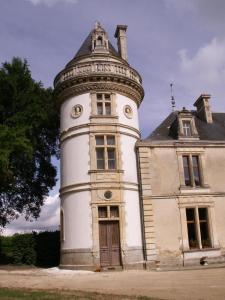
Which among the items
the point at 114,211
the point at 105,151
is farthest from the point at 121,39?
the point at 114,211

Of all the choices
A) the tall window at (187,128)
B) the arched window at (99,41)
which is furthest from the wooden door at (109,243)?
the arched window at (99,41)

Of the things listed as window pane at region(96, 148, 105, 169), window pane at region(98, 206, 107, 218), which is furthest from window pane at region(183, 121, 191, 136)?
window pane at region(98, 206, 107, 218)

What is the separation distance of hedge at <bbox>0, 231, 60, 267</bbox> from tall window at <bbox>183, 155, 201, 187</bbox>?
8749 millimetres

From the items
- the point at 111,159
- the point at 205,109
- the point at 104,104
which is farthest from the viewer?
the point at 205,109

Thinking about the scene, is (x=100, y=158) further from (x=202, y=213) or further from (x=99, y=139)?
(x=202, y=213)

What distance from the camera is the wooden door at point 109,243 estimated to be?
57.5 ft

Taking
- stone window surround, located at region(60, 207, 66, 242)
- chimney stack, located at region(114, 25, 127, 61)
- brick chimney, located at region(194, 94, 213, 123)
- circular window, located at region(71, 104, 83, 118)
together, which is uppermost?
chimney stack, located at region(114, 25, 127, 61)

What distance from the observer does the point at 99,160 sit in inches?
746

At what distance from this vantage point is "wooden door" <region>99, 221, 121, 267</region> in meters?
17.5

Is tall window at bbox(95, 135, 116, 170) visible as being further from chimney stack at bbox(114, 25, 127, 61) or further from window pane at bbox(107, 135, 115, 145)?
chimney stack at bbox(114, 25, 127, 61)

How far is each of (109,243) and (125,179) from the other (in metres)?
3.24

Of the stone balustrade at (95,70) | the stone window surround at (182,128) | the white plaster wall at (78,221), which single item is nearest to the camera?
the white plaster wall at (78,221)

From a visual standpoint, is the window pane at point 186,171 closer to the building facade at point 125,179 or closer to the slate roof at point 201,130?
the building facade at point 125,179

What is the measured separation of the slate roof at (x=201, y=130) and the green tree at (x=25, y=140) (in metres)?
6.74
